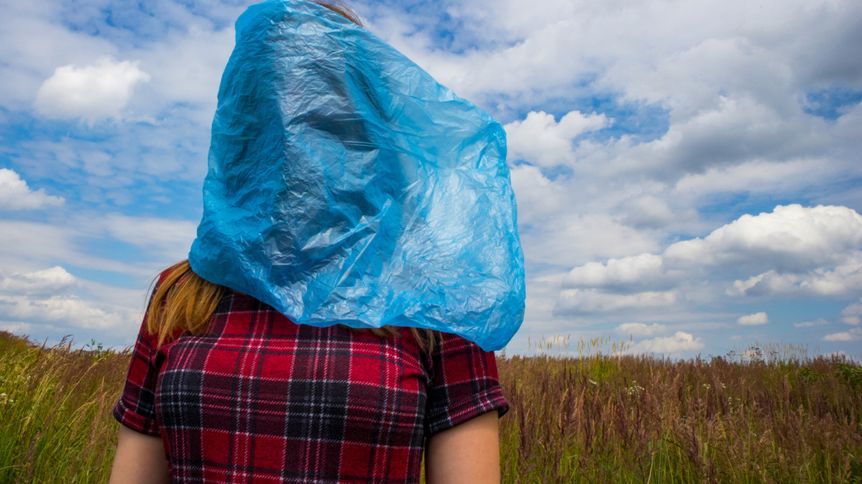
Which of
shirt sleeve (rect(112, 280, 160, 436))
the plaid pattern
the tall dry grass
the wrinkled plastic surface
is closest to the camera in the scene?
the plaid pattern

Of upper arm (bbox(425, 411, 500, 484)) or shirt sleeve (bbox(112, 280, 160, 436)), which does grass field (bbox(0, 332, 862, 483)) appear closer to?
upper arm (bbox(425, 411, 500, 484))

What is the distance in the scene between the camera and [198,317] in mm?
1540

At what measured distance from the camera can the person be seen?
1349mm

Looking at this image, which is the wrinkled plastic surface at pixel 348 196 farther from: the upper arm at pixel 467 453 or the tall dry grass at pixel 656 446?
the tall dry grass at pixel 656 446

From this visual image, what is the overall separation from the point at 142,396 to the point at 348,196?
73cm

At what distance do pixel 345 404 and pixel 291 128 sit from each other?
2.19 ft

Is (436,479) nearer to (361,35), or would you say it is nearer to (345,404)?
(345,404)

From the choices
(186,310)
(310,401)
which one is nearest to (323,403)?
(310,401)

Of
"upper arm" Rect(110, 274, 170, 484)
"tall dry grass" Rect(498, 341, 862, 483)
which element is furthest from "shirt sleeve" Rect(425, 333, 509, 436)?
"tall dry grass" Rect(498, 341, 862, 483)

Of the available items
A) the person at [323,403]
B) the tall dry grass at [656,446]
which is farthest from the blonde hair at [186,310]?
the tall dry grass at [656,446]

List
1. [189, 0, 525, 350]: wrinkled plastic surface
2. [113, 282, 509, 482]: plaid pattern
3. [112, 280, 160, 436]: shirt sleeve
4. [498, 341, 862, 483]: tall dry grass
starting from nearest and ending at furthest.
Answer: [113, 282, 509, 482]: plaid pattern < [189, 0, 525, 350]: wrinkled plastic surface < [112, 280, 160, 436]: shirt sleeve < [498, 341, 862, 483]: tall dry grass

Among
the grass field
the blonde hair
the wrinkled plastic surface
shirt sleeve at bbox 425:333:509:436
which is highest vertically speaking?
the wrinkled plastic surface

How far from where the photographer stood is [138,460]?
1.61 m

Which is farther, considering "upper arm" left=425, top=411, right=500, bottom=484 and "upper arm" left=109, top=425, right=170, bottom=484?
"upper arm" left=109, top=425, right=170, bottom=484
